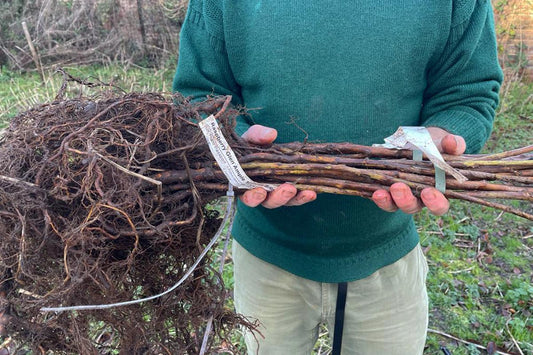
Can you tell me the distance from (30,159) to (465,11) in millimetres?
1360

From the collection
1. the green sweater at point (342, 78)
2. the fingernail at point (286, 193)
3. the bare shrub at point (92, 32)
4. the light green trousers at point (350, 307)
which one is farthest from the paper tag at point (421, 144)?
the bare shrub at point (92, 32)

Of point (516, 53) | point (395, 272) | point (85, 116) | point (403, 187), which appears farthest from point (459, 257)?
point (516, 53)

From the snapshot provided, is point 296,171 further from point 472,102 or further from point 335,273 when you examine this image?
point 472,102

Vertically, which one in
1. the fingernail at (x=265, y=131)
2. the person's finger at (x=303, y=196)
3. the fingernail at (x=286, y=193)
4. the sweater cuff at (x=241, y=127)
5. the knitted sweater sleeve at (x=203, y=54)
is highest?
the knitted sweater sleeve at (x=203, y=54)

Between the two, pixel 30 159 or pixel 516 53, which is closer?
pixel 30 159

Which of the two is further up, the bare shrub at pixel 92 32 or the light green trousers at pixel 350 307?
the light green trousers at pixel 350 307

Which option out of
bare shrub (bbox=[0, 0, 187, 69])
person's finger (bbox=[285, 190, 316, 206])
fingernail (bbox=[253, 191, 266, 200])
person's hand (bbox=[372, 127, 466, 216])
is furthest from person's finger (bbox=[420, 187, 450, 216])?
bare shrub (bbox=[0, 0, 187, 69])

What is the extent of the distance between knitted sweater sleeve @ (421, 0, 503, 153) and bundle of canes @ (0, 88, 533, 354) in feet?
0.79

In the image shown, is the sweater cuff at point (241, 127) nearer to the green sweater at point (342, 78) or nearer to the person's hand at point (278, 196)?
the green sweater at point (342, 78)

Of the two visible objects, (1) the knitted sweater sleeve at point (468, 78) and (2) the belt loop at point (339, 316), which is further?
(2) the belt loop at point (339, 316)

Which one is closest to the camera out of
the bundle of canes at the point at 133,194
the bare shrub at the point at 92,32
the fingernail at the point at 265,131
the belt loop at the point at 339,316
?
the bundle of canes at the point at 133,194

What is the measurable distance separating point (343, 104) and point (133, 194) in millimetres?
737

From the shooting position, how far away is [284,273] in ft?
4.94

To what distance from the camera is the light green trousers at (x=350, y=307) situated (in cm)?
149
